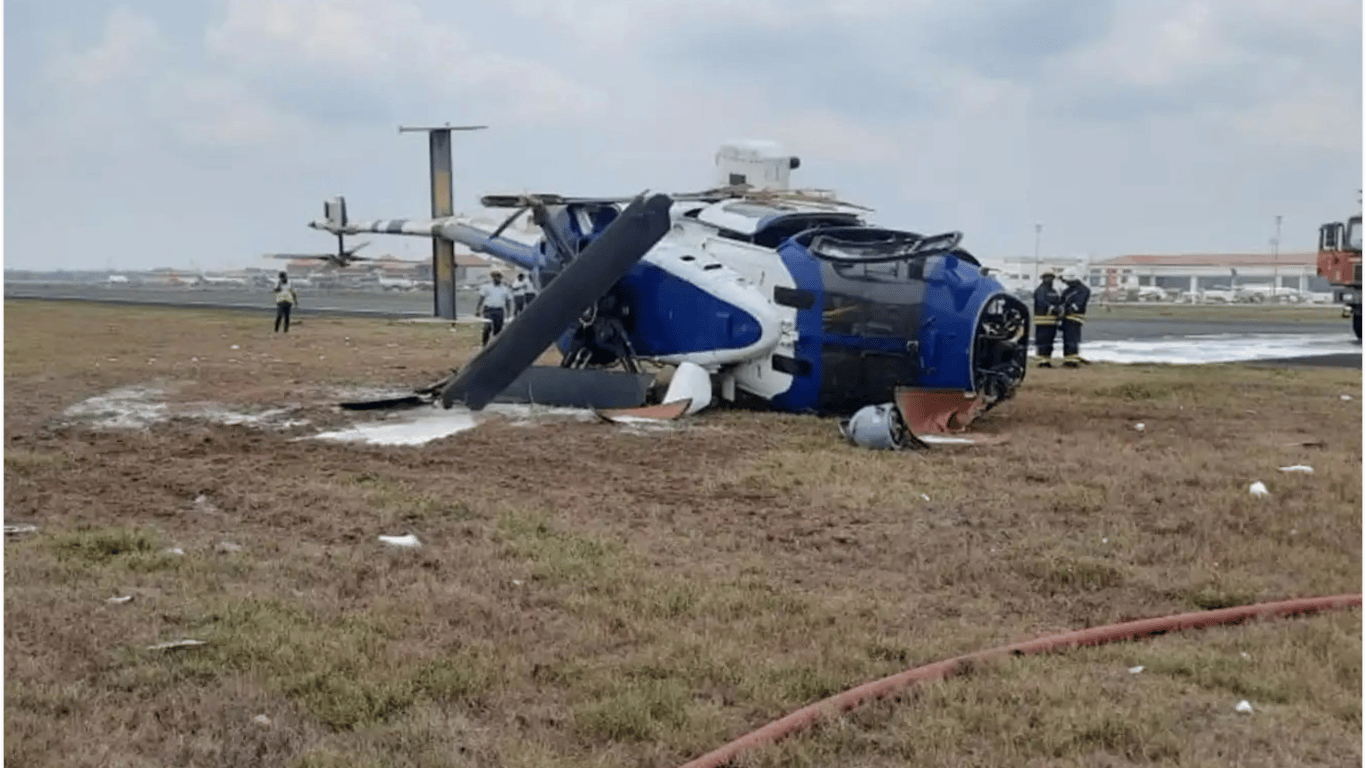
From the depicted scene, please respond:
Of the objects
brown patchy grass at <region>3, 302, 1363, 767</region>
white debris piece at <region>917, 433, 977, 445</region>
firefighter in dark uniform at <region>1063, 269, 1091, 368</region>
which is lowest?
brown patchy grass at <region>3, 302, 1363, 767</region>

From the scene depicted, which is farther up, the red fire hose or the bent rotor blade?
the bent rotor blade

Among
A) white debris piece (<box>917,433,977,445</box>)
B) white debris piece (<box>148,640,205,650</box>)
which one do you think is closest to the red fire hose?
white debris piece (<box>148,640,205,650</box>)

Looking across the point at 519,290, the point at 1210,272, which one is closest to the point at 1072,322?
the point at 519,290

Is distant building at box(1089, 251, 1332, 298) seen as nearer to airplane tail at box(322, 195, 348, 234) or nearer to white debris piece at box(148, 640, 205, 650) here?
airplane tail at box(322, 195, 348, 234)

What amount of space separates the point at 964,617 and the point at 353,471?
4.56m

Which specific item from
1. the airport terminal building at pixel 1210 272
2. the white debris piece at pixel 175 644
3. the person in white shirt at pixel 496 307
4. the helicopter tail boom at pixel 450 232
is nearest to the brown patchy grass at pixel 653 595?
the white debris piece at pixel 175 644

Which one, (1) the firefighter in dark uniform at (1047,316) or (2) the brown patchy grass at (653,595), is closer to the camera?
(2) the brown patchy grass at (653,595)

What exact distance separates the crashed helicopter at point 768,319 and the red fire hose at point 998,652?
15.6 feet

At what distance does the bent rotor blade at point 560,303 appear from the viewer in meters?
11.1

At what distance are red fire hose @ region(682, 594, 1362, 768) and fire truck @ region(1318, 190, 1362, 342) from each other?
25122 mm

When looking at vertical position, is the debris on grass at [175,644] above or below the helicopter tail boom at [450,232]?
below

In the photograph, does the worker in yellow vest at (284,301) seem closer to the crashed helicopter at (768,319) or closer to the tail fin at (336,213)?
the tail fin at (336,213)

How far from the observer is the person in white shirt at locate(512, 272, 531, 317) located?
65.4 feet

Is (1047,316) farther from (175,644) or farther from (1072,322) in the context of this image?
(175,644)
